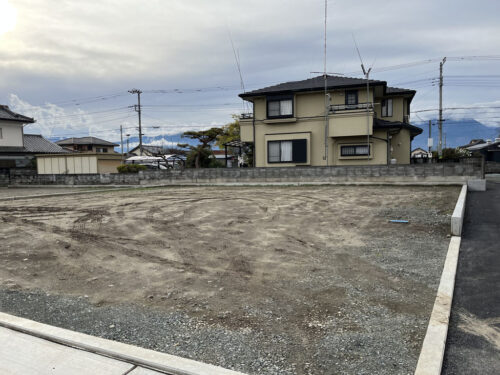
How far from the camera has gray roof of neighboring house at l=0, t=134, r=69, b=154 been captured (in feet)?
111

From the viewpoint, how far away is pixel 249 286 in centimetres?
446

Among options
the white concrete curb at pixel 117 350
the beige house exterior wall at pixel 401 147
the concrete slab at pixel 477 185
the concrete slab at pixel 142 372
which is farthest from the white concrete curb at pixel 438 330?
the beige house exterior wall at pixel 401 147

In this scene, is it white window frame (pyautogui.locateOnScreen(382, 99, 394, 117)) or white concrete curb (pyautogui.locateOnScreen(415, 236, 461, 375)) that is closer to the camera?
white concrete curb (pyautogui.locateOnScreen(415, 236, 461, 375))

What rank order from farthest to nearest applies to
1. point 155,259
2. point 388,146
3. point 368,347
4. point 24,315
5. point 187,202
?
point 388,146, point 187,202, point 155,259, point 24,315, point 368,347

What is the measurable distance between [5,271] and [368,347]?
5.25m

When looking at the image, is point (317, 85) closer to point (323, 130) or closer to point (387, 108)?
point (323, 130)

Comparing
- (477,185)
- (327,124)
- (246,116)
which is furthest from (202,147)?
(477,185)

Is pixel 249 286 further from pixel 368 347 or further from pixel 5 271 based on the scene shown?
pixel 5 271

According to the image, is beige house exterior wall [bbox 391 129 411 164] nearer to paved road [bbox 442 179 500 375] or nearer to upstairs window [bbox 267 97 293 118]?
upstairs window [bbox 267 97 293 118]

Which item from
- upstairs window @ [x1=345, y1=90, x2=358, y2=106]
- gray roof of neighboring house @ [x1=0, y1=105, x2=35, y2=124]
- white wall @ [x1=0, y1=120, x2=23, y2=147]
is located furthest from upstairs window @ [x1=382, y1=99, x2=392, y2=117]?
white wall @ [x1=0, y1=120, x2=23, y2=147]

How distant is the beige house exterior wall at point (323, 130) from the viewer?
23.0 metres

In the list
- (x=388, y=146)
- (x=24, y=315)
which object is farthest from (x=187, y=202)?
(x=388, y=146)

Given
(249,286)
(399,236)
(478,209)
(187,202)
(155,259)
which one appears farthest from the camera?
(187,202)

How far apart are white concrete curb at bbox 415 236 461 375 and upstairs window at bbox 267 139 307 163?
19664 mm
